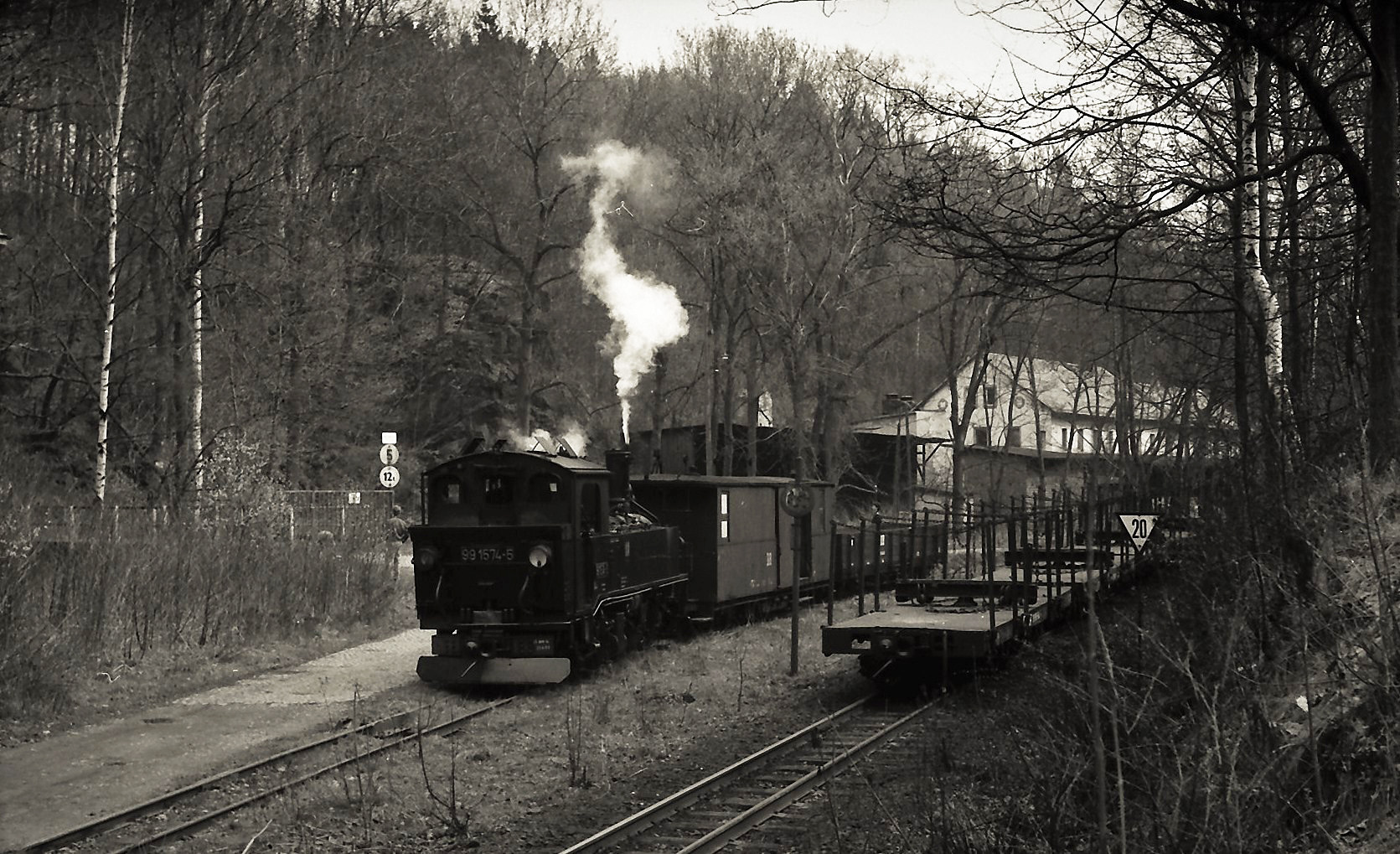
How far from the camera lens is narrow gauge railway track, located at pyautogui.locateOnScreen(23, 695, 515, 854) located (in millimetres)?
9445

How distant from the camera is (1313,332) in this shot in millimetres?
17797

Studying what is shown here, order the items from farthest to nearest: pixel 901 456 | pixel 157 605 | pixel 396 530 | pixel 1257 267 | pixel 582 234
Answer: pixel 901 456, pixel 582 234, pixel 396 530, pixel 157 605, pixel 1257 267

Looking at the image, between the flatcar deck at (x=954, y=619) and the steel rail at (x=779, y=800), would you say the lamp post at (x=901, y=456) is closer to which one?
the flatcar deck at (x=954, y=619)

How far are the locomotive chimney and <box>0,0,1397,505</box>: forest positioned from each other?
14.6 feet

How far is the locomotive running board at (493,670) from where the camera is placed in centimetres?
1498

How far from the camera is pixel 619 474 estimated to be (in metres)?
17.3

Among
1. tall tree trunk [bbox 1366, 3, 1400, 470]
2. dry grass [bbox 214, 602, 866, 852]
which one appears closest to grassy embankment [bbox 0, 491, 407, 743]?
dry grass [bbox 214, 602, 866, 852]

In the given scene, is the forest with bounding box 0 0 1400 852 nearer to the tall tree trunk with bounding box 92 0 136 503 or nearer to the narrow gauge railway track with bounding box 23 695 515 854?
the tall tree trunk with bounding box 92 0 136 503

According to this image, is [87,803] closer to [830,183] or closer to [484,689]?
[484,689]

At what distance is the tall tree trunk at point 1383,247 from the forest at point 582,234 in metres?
0.03

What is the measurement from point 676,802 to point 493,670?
17.7 ft

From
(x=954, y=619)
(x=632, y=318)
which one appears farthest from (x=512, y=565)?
(x=632, y=318)

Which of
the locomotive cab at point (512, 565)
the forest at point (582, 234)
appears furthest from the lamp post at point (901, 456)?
the locomotive cab at point (512, 565)

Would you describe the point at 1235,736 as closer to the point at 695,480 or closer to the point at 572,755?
the point at 572,755
